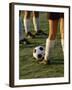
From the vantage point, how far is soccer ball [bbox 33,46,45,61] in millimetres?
2033

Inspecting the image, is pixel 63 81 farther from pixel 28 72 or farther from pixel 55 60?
pixel 28 72

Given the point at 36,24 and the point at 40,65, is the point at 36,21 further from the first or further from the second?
the point at 40,65

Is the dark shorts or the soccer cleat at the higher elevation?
the dark shorts

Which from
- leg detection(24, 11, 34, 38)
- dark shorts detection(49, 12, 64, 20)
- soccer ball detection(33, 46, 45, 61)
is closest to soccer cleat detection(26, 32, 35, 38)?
leg detection(24, 11, 34, 38)

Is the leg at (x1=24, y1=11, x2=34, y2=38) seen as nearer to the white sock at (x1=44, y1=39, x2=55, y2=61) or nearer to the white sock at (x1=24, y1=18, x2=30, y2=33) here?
the white sock at (x1=24, y1=18, x2=30, y2=33)

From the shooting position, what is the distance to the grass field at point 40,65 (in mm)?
1991

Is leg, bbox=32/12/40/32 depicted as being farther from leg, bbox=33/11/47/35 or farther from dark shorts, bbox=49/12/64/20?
dark shorts, bbox=49/12/64/20

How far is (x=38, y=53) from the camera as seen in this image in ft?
6.73

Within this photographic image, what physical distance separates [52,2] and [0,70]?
715 mm

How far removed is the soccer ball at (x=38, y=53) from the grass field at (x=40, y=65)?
0.09 ft

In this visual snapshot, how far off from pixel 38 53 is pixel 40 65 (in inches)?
4.0

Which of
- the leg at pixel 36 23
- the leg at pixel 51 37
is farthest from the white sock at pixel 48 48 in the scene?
the leg at pixel 36 23

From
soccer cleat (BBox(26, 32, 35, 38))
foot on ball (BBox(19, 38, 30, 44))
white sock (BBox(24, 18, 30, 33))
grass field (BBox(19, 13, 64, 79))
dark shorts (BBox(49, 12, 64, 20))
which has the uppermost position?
dark shorts (BBox(49, 12, 64, 20))

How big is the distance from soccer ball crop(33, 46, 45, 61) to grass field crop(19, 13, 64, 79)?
0.09ft
